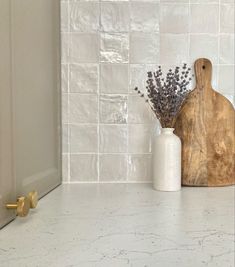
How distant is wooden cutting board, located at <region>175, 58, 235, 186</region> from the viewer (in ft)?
3.36

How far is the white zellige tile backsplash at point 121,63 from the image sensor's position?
3.51 ft

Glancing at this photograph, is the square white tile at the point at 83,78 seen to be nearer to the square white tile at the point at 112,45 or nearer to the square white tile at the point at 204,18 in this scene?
the square white tile at the point at 112,45

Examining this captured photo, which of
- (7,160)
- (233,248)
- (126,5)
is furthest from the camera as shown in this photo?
(126,5)

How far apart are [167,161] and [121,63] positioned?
1.17ft

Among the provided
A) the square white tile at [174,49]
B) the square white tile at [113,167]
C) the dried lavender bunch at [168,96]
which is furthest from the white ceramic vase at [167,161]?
the square white tile at [174,49]

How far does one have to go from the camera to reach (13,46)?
703 millimetres

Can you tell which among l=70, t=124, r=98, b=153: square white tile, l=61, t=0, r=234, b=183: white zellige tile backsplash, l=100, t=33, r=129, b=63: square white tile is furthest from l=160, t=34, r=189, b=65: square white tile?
l=70, t=124, r=98, b=153: square white tile

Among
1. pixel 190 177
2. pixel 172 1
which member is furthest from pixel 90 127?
pixel 172 1

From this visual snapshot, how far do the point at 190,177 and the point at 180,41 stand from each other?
1.44 feet

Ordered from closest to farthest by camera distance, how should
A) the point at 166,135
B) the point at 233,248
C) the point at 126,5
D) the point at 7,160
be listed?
1. the point at 233,248
2. the point at 7,160
3. the point at 166,135
4. the point at 126,5

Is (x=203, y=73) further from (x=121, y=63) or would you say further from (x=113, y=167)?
(x=113, y=167)

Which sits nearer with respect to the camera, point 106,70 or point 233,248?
point 233,248

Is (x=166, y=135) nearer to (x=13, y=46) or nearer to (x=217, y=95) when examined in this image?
(x=217, y=95)

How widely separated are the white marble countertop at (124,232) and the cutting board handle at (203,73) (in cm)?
34
